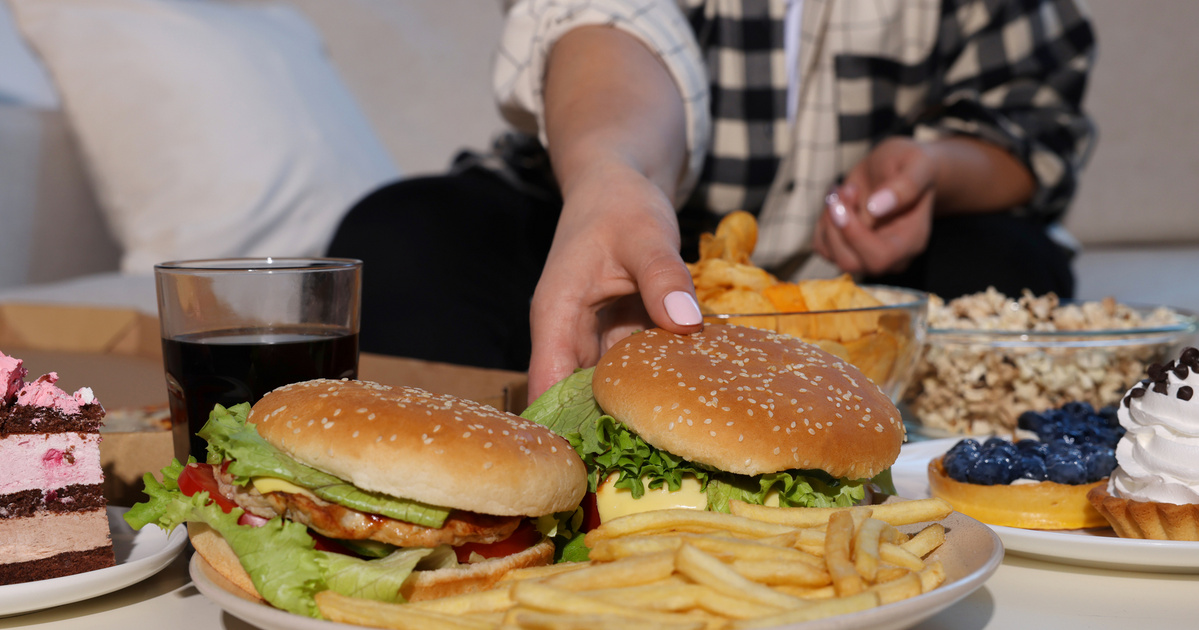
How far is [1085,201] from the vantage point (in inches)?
124

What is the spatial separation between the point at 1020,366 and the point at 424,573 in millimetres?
983

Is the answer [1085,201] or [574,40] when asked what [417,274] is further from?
[1085,201]

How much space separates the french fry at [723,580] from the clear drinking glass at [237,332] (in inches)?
18.1

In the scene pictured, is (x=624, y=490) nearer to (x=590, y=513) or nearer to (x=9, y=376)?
(x=590, y=513)

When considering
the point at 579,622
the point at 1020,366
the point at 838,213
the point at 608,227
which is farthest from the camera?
the point at 838,213

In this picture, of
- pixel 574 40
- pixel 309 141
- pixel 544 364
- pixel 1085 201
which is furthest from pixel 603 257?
pixel 1085 201

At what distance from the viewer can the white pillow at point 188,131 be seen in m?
2.68

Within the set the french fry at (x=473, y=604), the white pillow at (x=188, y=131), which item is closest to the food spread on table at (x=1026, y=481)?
the french fry at (x=473, y=604)

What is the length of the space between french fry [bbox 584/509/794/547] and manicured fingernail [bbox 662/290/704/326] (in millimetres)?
239

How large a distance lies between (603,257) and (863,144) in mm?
1353

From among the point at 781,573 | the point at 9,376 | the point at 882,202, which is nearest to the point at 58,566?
the point at 9,376

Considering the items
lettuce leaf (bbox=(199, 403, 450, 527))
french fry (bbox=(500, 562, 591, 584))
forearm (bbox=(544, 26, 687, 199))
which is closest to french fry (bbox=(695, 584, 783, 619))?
french fry (bbox=(500, 562, 591, 584))

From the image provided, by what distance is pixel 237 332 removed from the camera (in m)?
0.90

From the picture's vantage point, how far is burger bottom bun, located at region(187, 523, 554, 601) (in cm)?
70
